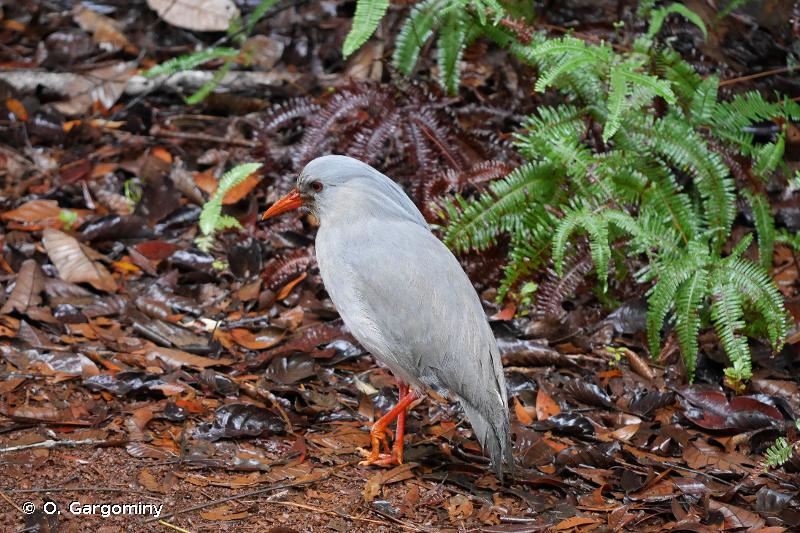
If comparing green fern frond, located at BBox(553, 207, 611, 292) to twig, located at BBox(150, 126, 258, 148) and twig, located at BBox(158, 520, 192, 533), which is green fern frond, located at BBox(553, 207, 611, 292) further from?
twig, located at BBox(150, 126, 258, 148)

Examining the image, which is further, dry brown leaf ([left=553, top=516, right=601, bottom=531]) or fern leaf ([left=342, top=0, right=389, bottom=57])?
fern leaf ([left=342, top=0, right=389, bottom=57])

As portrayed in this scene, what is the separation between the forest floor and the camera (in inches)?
186

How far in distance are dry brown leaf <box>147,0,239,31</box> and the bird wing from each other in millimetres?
4920

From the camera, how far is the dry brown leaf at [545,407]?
224 inches

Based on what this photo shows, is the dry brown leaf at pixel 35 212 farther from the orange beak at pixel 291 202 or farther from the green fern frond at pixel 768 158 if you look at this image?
the green fern frond at pixel 768 158

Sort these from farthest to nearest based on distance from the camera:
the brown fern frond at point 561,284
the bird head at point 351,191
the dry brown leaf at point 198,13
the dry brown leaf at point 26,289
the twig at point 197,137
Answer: the dry brown leaf at point 198,13 < the twig at point 197,137 < the brown fern frond at point 561,284 < the dry brown leaf at point 26,289 < the bird head at point 351,191

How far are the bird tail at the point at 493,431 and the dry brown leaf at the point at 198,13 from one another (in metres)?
5.76

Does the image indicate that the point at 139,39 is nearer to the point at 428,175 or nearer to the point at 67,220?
the point at 67,220

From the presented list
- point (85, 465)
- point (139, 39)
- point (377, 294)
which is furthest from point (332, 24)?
point (85, 465)

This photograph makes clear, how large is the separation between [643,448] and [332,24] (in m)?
5.77

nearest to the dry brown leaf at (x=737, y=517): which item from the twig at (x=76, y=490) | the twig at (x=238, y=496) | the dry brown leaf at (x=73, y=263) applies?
the twig at (x=238, y=496)

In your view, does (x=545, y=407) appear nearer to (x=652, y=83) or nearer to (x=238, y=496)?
(x=238, y=496)

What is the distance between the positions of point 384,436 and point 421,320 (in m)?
0.80

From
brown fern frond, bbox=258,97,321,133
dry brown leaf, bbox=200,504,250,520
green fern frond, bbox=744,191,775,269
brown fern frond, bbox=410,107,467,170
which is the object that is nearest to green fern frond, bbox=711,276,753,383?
green fern frond, bbox=744,191,775,269
